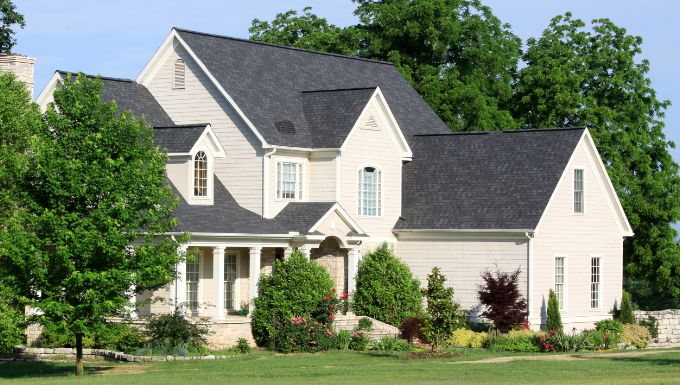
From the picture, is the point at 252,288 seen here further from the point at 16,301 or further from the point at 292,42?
the point at 292,42

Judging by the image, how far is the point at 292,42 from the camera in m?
72.6

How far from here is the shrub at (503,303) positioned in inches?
1796

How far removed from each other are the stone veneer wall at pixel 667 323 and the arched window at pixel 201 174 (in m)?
18.0

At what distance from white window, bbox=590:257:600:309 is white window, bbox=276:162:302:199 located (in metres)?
11.9

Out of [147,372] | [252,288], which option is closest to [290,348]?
[252,288]

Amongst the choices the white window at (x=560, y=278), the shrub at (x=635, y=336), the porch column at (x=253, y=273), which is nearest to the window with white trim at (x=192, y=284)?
the porch column at (x=253, y=273)

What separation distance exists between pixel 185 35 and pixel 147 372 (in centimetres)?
1715

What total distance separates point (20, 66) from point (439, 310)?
17.9 meters

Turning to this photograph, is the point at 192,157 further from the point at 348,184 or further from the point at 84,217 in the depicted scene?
the point at 84,217

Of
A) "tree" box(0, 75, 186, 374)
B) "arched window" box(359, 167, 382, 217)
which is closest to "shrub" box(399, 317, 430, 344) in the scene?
"arched window" box(359, 167, 382, 217)

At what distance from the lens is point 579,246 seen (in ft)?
163

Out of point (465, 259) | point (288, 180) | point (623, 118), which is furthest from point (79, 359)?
point (623, 118)

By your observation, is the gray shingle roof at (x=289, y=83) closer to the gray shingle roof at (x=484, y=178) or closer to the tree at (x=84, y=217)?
the gray shingle roof at (x=484, y=178)

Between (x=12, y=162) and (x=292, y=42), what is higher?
(x=292, y=42)
